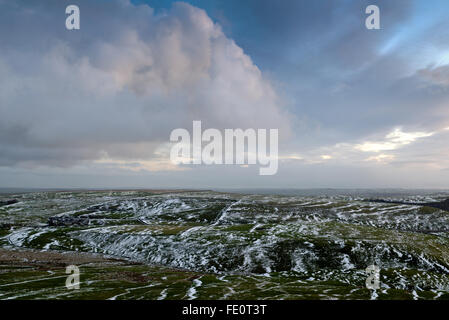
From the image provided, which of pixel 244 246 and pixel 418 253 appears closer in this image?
pixel 418 253

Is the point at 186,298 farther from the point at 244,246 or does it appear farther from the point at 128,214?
the point at 128,214

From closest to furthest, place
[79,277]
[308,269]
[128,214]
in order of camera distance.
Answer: [79,277] < [308,269] < [128,214]

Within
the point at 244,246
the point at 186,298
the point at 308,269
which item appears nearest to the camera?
the point at 186,298

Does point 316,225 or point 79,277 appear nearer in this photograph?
point 79,277

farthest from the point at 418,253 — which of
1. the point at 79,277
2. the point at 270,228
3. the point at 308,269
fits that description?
the point at 79,277
